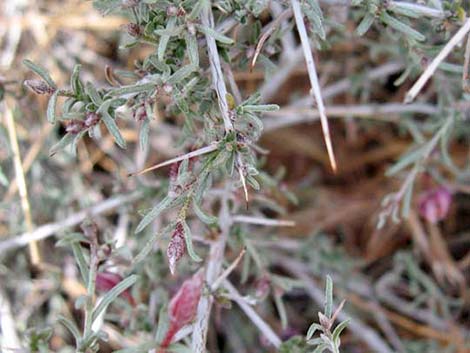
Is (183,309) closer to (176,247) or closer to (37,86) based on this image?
(176,247)

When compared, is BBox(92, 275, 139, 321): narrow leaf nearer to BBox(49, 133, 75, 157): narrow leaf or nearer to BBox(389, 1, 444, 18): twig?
BBox(49, 133, 75, 157): narrow leaf

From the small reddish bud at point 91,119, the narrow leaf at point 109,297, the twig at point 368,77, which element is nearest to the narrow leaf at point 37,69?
the small reddish bud at point 91,119

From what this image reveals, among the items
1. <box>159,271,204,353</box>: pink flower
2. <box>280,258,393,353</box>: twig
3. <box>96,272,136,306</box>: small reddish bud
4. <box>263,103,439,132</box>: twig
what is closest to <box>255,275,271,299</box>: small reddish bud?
<box>159,271,204,353</box>: pink flower

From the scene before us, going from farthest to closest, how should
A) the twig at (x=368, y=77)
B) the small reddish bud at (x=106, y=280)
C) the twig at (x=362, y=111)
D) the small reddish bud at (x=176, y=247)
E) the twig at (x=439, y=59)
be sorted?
the twig at (x=368, y=77), the twig at (x=362, y=111), the small reddish bud at (x=106, y=280), the twig at (x=439, y=59), the small reddish bud at (x=176, y=247)

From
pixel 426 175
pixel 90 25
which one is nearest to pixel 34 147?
pixel 90 25

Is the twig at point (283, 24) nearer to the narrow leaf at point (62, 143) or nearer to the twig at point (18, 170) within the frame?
the narrow leaf at point (62, 143)

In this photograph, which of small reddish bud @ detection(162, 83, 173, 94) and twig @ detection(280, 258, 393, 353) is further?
twig @ detection(280, 258, 393, 353)

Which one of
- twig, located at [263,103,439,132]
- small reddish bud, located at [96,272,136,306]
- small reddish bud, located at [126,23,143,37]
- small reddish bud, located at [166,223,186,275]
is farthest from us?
twig, located at [263,103,439,132]
